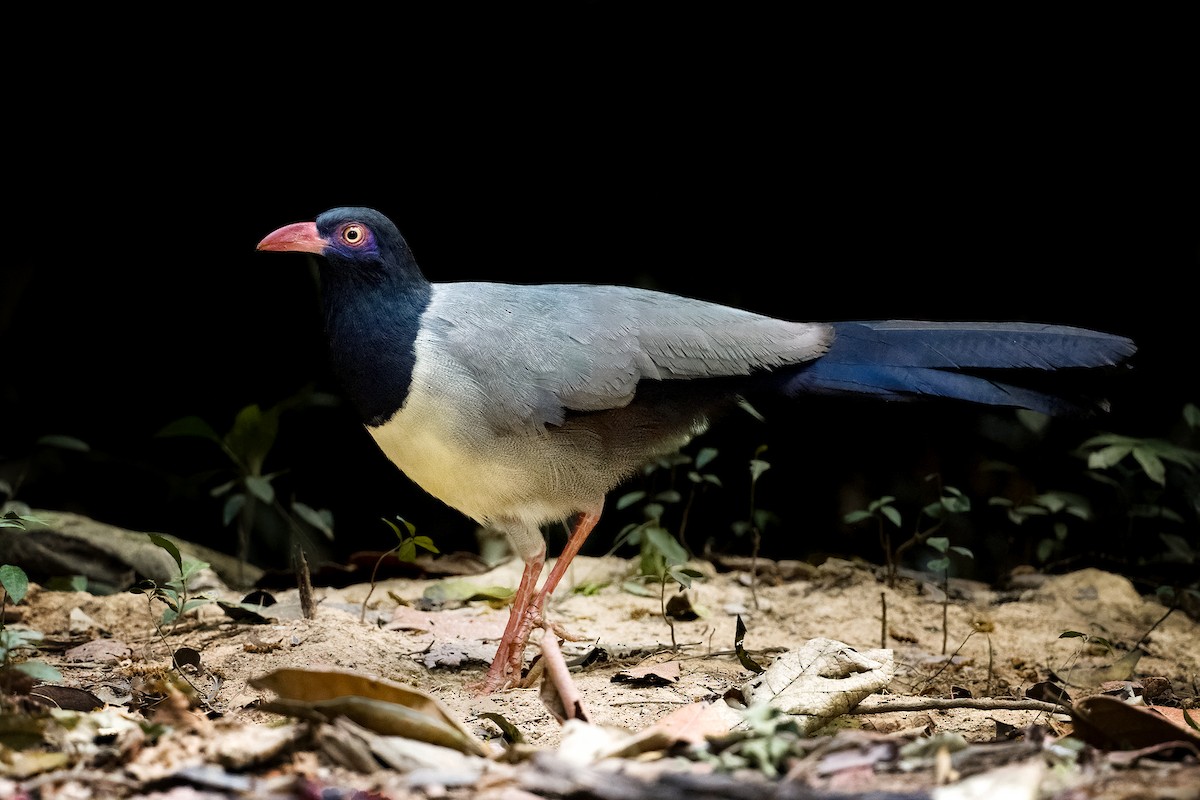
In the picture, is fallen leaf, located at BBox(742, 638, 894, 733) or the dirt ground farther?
the dirt ground

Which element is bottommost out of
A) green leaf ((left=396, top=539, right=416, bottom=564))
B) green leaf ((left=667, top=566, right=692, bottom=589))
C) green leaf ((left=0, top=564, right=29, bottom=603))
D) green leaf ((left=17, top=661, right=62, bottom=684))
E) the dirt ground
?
the dirt ground

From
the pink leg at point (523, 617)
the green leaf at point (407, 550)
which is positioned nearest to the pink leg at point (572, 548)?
the pink leg at point (523, 617)

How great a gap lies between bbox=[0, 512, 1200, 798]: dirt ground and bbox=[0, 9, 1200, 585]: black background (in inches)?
57.5

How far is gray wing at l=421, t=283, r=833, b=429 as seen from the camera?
378cm

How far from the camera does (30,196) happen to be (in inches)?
265

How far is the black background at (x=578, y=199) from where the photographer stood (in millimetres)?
6332

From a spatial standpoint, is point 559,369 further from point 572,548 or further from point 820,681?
point 820,681

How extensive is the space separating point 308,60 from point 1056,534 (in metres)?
4.88

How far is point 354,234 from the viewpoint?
3979 mm

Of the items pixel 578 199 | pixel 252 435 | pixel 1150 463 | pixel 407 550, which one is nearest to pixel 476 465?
pixel 407 550

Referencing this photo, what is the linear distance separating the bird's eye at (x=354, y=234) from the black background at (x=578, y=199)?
2.53 meters

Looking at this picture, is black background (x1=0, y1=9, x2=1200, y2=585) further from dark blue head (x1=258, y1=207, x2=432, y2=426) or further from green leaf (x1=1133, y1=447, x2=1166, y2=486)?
dark blue head (x1=258, y1=207, x2=432, y2=426)

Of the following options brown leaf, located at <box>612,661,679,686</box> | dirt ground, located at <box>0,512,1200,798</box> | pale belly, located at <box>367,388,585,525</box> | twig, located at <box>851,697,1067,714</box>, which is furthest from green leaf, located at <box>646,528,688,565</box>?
twig, located at <box>851,697,1067,714</box>

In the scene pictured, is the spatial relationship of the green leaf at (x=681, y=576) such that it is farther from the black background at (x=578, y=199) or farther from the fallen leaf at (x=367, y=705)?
the black background at (x=578, y=199)
